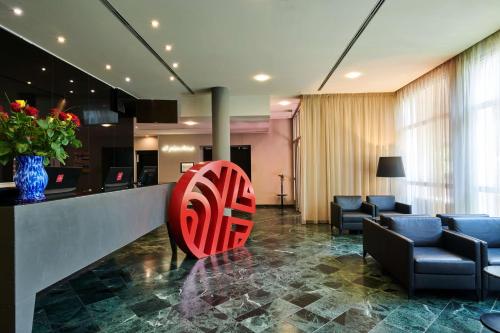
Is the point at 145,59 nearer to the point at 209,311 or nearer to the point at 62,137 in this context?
the point at 62,137

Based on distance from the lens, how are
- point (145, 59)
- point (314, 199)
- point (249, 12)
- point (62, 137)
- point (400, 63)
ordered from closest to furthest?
point (62, 137) → point (249, 12) → point (145, 59) → point (400, 63) → point (314, 199)

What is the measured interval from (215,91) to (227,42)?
7.17ft

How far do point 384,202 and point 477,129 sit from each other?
94.6 inches

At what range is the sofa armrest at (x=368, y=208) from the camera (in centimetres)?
588

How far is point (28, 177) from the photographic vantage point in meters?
2.18

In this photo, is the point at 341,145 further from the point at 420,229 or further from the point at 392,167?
the point at 420,229

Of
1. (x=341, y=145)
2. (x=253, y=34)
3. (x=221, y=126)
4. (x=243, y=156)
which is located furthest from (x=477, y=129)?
(x=243, y=156)

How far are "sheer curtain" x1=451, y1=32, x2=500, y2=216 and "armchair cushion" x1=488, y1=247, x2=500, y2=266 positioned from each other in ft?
2.81

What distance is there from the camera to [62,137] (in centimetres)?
228

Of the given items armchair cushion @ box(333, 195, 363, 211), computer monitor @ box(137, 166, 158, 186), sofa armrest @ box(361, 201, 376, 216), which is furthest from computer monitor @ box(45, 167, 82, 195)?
sofa armrest @ box(361, 201, 376, 216)

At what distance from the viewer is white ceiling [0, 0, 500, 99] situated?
3.23 meters

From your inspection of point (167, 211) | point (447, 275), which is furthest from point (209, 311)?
point (447, 275)

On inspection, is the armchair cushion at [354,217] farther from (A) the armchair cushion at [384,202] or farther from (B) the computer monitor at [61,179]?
(B) the computer monitor at [61,179]

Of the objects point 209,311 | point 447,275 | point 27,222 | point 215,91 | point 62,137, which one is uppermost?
point 215,91
